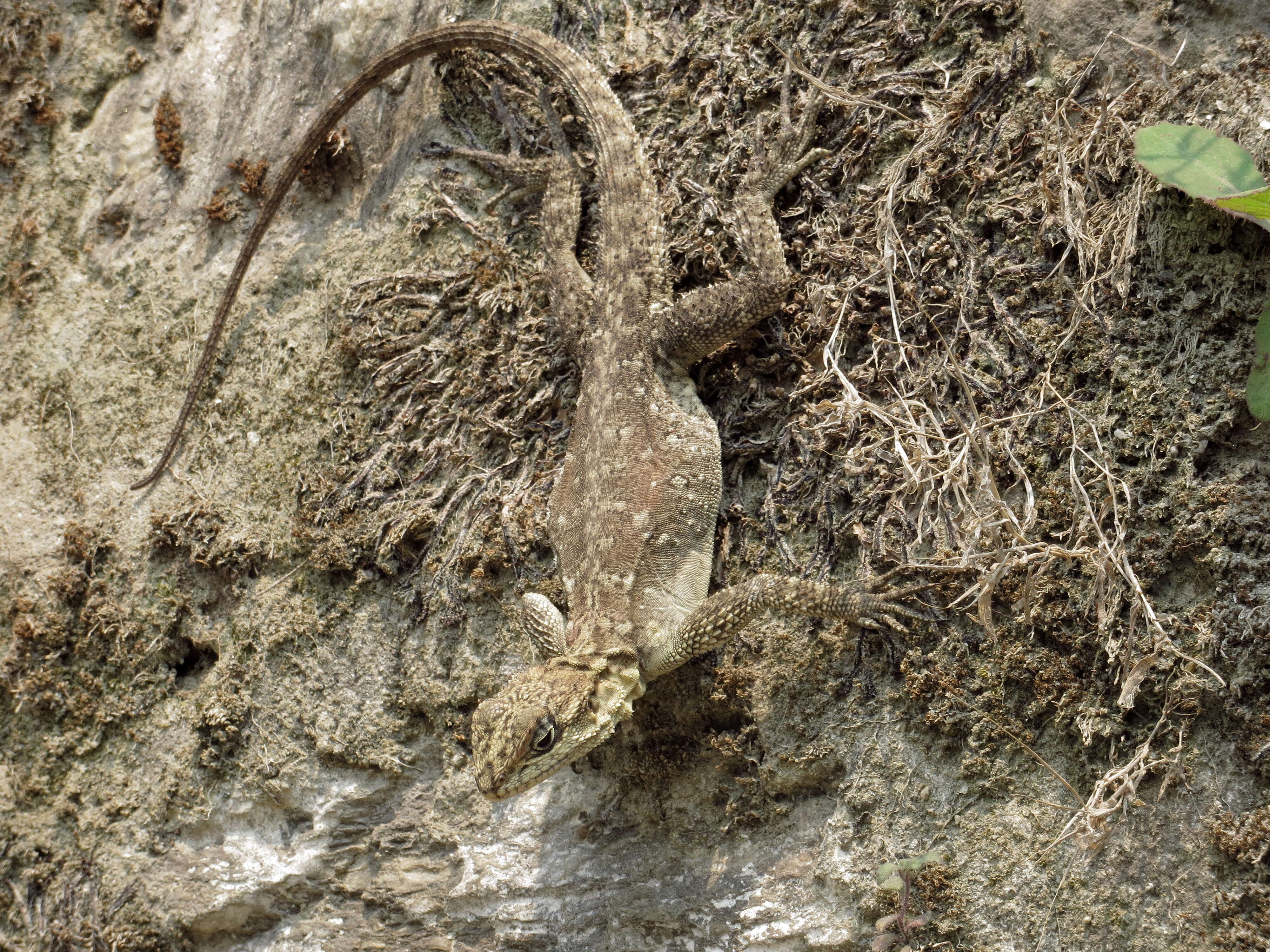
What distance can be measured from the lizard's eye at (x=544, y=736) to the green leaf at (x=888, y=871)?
4.87ft

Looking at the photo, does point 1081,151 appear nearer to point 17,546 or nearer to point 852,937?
point 852,937

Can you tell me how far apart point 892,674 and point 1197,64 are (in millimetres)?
3139

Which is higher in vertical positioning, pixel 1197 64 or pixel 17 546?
pixel 1197 64

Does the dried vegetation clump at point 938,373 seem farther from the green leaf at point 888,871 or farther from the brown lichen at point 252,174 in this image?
the brown lichen at point 252,174

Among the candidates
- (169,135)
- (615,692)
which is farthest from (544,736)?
(169,135)

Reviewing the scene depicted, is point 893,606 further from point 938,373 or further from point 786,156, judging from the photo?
point 786,156

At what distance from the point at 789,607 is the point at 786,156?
2.59m

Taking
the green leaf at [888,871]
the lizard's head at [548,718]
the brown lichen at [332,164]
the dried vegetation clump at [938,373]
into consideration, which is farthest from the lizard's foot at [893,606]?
the brown lichen at [332,164]

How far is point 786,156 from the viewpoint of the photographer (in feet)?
17.8

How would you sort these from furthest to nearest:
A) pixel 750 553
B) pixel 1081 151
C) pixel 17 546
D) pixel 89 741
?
1. pixel 17 546
2. pixel 89 741
3. pixel 750 553
4. pixel 1081 151

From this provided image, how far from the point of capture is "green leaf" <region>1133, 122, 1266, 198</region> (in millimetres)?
3832

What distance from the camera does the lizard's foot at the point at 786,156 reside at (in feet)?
17.7

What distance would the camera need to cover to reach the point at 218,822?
232 inches

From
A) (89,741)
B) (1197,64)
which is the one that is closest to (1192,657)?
(1197,64)
